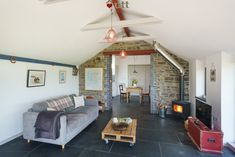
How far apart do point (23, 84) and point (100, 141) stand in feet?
8.33

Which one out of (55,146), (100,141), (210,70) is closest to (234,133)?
(210,70)

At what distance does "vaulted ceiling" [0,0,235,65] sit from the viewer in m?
2.00

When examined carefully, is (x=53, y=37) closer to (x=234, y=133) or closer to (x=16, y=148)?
(x=16, y=148)

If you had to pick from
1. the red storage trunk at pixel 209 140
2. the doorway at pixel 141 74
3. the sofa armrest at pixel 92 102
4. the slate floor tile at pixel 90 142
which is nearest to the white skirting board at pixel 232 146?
the red storage trunk at pixel 209 140

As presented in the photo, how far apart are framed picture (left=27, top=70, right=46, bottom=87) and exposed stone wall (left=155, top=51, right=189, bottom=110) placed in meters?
4.20

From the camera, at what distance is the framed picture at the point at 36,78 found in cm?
353

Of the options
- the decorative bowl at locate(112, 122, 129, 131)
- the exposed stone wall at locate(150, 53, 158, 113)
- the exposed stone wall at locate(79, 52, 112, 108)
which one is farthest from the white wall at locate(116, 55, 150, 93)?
the decorative bowl at locate(112, 122, 129, 131)

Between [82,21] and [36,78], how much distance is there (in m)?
2.19

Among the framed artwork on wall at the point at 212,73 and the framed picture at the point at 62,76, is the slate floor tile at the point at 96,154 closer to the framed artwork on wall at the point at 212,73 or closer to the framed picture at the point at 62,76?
the framed artwork on wall at the point at 212,73

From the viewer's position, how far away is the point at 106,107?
5.81 meters

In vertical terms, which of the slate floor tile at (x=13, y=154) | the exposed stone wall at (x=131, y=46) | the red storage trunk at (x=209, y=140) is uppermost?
the exposed stone wall at (x=131, y=46)

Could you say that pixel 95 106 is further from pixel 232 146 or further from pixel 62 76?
pixel 232 146

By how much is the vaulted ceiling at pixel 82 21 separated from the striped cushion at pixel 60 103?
1.40 meters

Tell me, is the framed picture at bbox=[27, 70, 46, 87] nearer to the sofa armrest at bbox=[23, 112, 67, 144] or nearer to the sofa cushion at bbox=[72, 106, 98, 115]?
the sofa armrest at bbox=[23, 112, 67, 144]
